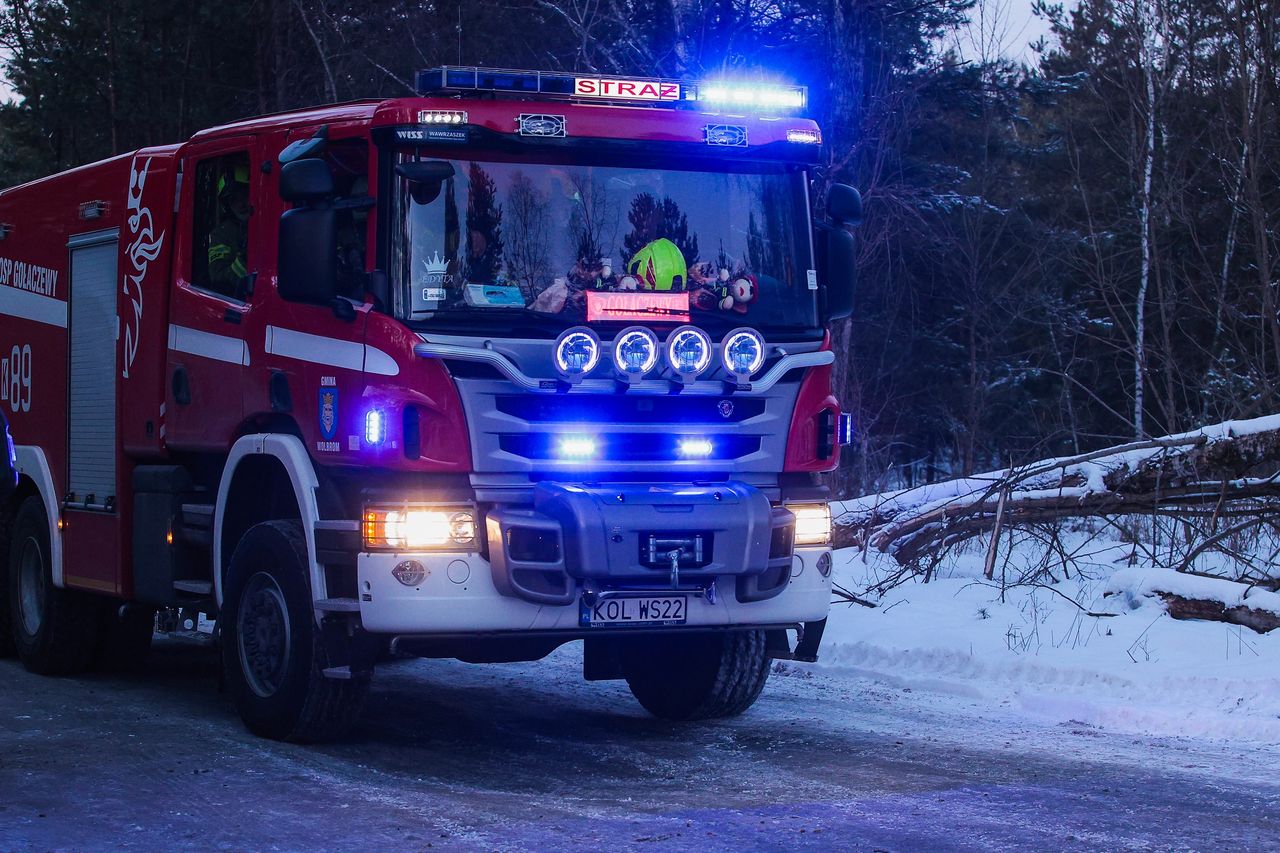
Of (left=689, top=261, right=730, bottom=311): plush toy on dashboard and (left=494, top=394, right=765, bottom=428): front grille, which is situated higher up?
(left=689, top=261, right=730, bottom=311): plush toy on dashboard

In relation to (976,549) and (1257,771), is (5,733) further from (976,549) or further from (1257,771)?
(976,549)

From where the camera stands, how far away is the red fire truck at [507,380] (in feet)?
24.0

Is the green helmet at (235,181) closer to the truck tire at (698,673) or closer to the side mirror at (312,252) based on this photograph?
the side mirror at (312,252)

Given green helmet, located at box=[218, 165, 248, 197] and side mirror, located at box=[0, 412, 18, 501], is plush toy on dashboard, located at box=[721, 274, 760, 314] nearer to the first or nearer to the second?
green helmet, located at box=[218, 165, 248, 197]

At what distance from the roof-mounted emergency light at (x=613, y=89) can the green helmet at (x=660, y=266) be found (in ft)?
2.49

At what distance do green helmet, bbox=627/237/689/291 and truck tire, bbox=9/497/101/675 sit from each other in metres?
4.85

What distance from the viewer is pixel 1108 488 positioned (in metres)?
12.0

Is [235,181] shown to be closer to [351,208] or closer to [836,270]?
[351,208]

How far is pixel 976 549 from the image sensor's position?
14250mm

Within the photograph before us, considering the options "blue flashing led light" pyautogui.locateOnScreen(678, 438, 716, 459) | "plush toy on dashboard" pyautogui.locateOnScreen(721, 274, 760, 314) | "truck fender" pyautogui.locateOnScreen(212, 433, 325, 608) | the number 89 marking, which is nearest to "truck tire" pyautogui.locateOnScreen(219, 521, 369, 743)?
"truck fender" pyautogui.locateOnScreen(212, 433, 325, 608)

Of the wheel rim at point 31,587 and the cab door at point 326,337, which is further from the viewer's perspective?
the wheel rim at point 31,587

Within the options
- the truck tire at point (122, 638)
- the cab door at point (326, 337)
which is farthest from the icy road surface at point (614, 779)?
the cab door at point (326, 337)

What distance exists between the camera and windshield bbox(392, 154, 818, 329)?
7473 mm

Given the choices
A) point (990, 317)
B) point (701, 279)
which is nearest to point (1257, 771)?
point (701, 279)
